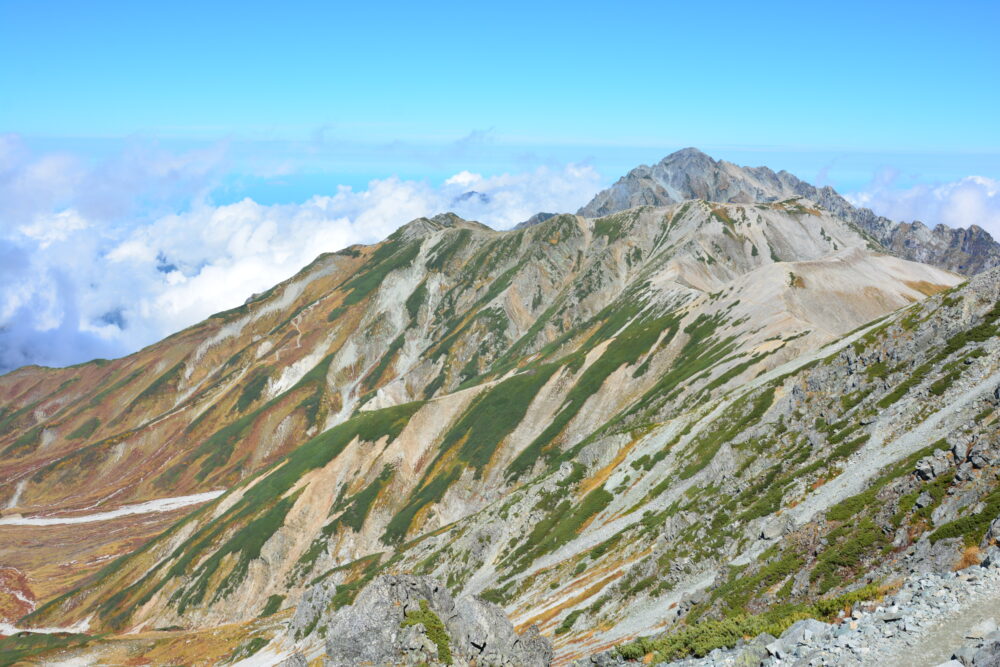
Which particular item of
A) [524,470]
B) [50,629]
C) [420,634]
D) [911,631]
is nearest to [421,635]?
[420,634]

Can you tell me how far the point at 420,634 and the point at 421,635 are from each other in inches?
4.7

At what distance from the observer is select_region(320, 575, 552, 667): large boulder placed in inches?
1474

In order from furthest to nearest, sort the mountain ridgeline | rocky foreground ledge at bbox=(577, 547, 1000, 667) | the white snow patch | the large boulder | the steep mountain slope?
1. the white snow patch
2. the steep mountain slope
3. the large boulder
4. the mountain ridgeline
5. rocky foreground ledge at bbox=(577, 547, 1000, 667)

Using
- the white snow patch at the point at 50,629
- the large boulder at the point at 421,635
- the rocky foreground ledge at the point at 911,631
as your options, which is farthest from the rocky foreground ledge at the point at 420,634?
the white snow patch at the point at 50,629

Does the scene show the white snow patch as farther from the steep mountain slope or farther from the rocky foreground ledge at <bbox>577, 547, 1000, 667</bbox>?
the rocky foreground ledge at <bbox>577, 547, 1000, 667</bbox>

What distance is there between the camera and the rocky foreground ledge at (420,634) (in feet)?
123

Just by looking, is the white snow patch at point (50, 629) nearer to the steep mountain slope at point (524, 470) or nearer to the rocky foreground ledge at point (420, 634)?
the steep mountain slope at point (524, 470)

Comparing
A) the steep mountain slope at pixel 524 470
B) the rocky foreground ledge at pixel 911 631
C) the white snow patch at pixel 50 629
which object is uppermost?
the rocky foreground ledge at pixel 911 631

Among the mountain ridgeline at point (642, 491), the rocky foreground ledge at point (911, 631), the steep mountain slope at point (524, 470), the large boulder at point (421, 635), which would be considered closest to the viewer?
the rocky foreground ledge at point (911, 631)

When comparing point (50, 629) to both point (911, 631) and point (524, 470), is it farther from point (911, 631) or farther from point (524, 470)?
point (911, 631)

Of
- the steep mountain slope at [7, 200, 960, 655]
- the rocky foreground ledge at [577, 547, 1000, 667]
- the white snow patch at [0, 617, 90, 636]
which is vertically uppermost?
the rocky foreground ledge at [577, 547, 1000, 667]

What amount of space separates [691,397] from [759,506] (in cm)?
4463

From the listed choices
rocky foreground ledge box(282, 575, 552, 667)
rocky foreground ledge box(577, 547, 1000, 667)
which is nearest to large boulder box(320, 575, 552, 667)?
rocky foreground ledge box(282, 575, 552, 667)

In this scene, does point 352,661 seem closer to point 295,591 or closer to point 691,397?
point 691,397
